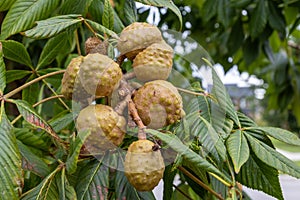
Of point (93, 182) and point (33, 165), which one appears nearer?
point (93, 182)

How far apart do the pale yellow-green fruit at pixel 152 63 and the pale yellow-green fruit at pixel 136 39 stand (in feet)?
0.04

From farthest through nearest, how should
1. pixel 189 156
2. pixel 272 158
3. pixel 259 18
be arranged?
1. pixel 259 18
2. pixel 272 158
3. pixel 189 156

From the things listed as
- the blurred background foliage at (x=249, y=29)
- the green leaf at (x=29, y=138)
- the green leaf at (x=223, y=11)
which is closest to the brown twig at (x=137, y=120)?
the green leaf at (x=29, y=138)

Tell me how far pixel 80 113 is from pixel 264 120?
42.7 ft

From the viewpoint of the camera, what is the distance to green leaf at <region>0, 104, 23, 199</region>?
679mm

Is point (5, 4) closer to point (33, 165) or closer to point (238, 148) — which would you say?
point (33, 165)

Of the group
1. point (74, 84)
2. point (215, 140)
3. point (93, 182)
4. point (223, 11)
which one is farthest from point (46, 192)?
point (223, 11)

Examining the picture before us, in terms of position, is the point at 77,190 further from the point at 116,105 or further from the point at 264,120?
the point at 264,120

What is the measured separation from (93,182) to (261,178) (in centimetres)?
29

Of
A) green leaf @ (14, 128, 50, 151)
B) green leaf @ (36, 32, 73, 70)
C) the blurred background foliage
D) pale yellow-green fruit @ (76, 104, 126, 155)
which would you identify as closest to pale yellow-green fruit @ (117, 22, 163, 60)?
pale yellow-green fruit @ (76, 104, 126, 155)

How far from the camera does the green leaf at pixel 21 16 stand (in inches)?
33.3

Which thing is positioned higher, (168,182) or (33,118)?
(33,118)

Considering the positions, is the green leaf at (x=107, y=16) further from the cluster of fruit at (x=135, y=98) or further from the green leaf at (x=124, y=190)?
the green leaf at (x=124, y=190)

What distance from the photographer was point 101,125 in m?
0.67
